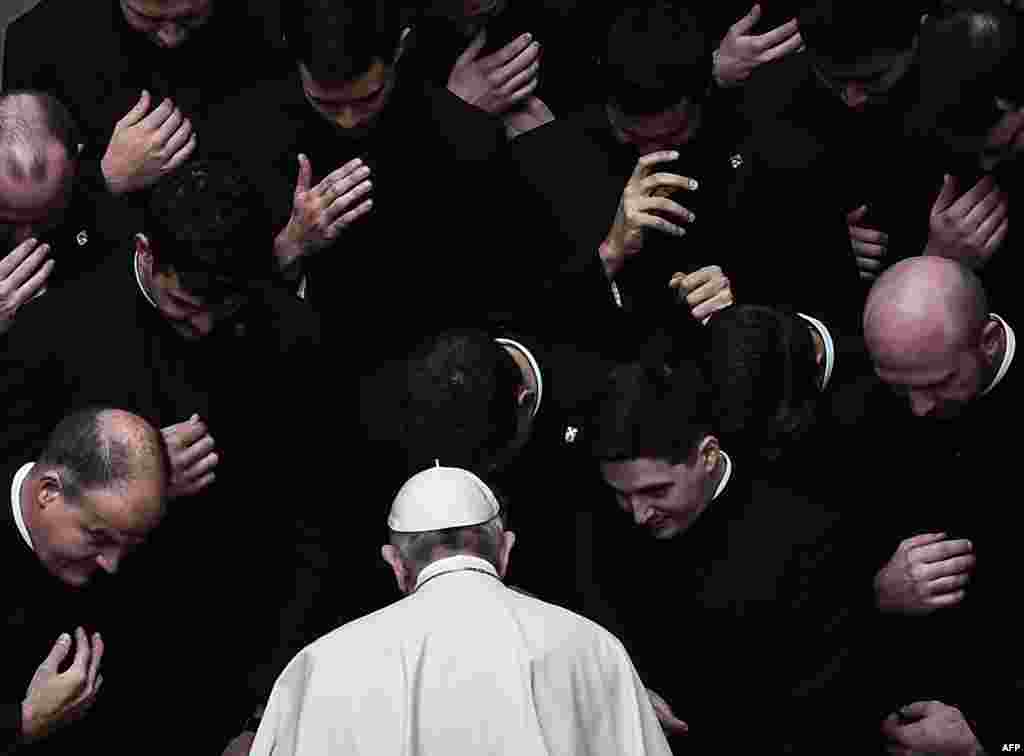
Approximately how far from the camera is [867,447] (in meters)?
6.65

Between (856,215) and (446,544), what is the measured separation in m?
1.91

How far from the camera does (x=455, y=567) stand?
5473 mm

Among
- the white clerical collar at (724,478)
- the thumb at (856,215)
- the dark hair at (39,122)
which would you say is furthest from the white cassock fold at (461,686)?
the thumb at (856,215)

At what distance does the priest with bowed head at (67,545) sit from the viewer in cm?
593

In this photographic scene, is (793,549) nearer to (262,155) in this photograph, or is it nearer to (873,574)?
(873,574)

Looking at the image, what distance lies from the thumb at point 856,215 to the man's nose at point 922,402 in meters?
0.63

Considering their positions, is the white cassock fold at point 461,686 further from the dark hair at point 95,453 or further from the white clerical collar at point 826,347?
the white clerical collar at point 826,347

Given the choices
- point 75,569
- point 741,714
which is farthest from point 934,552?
point 75,569

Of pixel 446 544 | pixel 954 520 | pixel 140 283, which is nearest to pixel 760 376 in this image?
pixel 954 520

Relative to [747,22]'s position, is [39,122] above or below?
above

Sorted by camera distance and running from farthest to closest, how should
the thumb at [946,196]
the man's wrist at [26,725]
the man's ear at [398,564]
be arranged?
1. the thumb at [946,196]
2. the man's wrist at [26,725]
3. the man's ear at [398,564]

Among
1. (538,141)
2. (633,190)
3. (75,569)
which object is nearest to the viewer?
(75,569)

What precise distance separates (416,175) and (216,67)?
2.33ft

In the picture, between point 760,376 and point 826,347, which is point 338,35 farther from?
point 826,347
